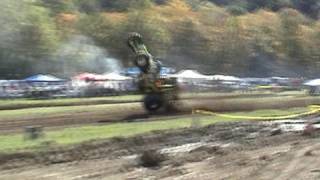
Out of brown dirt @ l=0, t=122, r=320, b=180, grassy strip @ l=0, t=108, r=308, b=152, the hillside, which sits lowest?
brown dirt @ l=0, t=122, r=320, b=180

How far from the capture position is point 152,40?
9375cm

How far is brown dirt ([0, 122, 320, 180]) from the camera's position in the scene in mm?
12938

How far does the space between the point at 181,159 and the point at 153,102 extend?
14241mm

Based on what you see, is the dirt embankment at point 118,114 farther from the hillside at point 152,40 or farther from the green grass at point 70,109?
the hillside at point 152,40

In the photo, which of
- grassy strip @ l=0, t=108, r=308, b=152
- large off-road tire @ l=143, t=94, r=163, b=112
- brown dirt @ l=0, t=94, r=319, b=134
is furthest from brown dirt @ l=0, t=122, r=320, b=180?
large off-road tire @ l=143, t=94, r=163, b=112

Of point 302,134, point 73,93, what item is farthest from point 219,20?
point 302,134

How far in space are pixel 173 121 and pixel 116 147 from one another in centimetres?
849

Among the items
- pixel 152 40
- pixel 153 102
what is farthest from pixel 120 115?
pixel 152 40

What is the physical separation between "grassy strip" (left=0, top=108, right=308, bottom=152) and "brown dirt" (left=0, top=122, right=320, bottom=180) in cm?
105

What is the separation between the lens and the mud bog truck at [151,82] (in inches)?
1098

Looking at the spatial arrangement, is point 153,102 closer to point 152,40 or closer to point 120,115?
point 120,115

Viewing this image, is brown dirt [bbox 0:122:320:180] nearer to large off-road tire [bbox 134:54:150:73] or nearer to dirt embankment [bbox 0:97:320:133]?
dirt embankment [bbox 0:97:320:133]

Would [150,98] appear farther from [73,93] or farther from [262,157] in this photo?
[73,93]

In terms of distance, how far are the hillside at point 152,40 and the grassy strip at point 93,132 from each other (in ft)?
164
